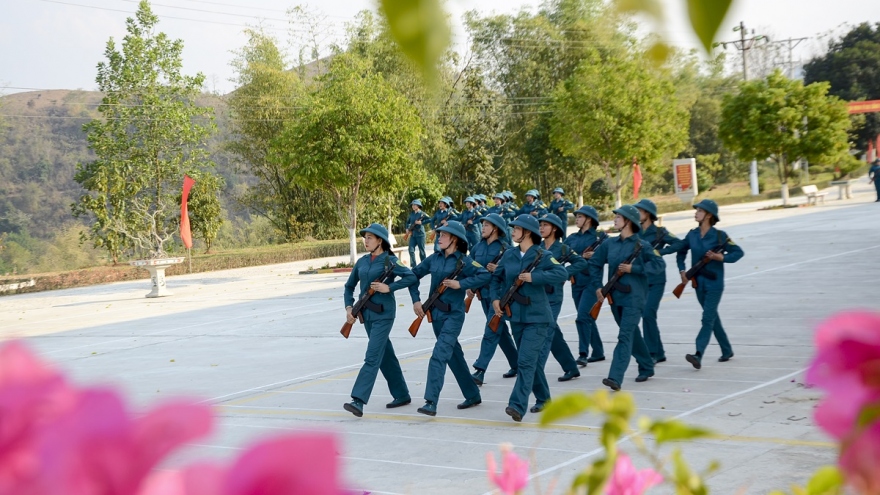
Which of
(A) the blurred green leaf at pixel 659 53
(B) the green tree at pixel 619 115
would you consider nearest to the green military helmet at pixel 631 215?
(A) the blurred green leaf at pixel 659 53

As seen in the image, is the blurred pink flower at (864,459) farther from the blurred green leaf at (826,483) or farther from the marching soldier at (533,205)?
the marching soldier at (533,205)

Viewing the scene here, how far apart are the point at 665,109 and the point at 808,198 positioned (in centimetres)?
740

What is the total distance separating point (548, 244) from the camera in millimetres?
10047

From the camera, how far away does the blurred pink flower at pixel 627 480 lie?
1147 millimetres

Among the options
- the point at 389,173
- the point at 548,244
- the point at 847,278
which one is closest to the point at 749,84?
the point at 389,173

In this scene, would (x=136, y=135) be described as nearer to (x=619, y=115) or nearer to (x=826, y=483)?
(x=619, y=115)

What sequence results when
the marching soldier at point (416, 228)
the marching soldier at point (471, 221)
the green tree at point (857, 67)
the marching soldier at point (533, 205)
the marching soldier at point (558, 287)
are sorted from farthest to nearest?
the green tree at point (857, 67)
the marching soldier at point (416, 228)
the marching soldier at point (471, 221)
the marching soldier at point (533, 205)
the marching soldier at point (558, 287)

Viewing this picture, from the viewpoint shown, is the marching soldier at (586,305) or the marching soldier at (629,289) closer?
the marching soldier at (629,289)

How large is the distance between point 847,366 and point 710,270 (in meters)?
9.37

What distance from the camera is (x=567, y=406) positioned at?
78 centimetres

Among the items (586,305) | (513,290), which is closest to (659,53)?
(513,290)

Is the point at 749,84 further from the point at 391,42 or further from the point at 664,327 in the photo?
the point at 391,42

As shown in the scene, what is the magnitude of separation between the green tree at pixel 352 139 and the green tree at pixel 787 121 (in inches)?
586

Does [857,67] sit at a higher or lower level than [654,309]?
higher
